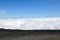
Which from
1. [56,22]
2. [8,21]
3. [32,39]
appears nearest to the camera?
[32,39]

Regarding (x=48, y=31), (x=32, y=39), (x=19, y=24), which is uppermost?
(x=19, y=24)

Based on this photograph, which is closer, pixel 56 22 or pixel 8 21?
pixel 56 22

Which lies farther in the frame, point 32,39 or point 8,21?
point 8,21

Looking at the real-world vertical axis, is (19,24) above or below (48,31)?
above

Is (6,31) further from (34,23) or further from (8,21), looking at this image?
(34,23)

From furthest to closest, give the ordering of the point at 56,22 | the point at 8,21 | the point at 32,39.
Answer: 1. the point at 8,21
2. the point at 56,22
3. the point at 32,39

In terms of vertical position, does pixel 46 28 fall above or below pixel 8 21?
below

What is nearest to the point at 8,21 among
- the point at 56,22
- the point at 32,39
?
the point at 32,39

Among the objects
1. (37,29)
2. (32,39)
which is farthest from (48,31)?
(32,39)

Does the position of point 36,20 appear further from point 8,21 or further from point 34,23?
point 8,21
